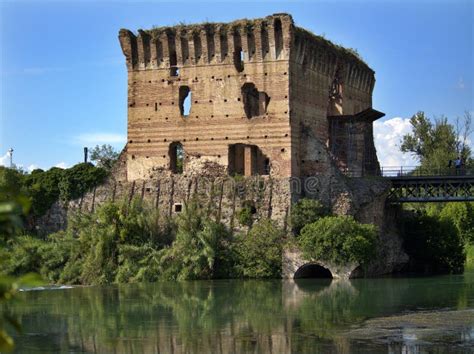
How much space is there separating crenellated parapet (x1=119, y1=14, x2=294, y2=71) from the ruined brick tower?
4cm

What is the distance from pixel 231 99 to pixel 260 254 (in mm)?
7115

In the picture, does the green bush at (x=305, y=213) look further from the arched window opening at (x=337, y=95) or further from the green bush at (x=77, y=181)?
the green bush at (x=77, y=181)

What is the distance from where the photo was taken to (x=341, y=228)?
3253cm

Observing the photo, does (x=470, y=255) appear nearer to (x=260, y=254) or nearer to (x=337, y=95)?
(x=337, y=95)

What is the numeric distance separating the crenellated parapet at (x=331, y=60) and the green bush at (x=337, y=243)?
7.79m

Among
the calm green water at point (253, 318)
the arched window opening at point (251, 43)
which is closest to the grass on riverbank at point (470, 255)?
the calm green water at point (253, 318)

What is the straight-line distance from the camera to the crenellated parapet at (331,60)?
122 ft

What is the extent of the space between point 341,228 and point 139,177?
10143 millimetres

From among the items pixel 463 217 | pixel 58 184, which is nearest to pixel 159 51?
pixel 58 184

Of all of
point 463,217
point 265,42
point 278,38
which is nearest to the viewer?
point 278,38

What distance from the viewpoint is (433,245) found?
39406 mm

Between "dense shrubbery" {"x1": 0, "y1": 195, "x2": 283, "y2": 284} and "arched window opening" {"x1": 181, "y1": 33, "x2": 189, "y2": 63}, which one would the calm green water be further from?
"arched window opening" {"x1": 181, "y1": 33, "x2": 189, "y2": 63}

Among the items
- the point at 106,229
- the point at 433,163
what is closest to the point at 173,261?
the point at 106,229

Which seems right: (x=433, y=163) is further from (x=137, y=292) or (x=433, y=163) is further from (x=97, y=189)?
(x=137, y=292)
